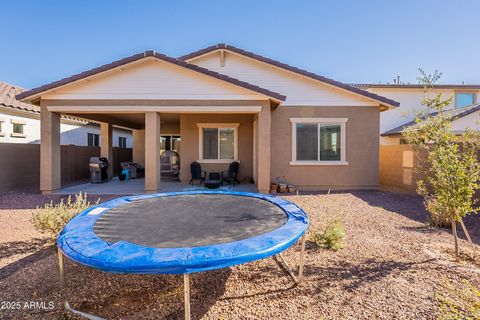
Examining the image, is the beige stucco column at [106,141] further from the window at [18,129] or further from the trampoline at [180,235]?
the trampoline at [180,235]

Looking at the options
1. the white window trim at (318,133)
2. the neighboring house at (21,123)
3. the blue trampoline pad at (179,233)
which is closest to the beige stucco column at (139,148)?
the neighboring house at (21,123)

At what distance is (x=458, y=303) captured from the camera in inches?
102

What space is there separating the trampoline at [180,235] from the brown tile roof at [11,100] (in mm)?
11062

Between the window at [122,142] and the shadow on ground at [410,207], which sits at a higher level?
the window at [122,142]

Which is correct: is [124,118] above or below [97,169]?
above

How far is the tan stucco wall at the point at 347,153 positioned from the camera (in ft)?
32.8

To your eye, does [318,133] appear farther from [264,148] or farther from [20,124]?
[20,124]

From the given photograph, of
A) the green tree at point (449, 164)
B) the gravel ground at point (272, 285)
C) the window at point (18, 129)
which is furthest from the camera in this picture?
the window at point (18, 129)

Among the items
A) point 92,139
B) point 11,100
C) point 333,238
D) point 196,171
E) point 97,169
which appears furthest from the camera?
point 92,139

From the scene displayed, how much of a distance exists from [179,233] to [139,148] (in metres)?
14.1

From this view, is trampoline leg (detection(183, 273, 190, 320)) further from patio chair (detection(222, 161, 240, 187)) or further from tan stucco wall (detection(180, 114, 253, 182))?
tan stucco wall (detection(180, 114, 253, 182))

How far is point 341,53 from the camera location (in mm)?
12781

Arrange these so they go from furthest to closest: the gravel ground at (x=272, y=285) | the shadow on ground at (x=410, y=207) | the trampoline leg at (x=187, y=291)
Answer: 1. the shadow on ground at (x=410, y=207)
2. the gravel ground at (x=272, y=285)
3. the trampoline leg at (x=187, y=291)

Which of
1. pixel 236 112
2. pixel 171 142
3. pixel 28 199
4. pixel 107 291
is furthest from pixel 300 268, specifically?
pixel 171 142
